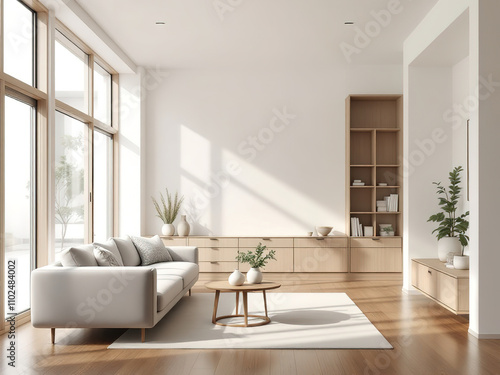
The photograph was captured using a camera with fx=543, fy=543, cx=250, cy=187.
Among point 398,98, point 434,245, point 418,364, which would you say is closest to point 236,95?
point 398,98

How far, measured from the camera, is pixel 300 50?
728cm

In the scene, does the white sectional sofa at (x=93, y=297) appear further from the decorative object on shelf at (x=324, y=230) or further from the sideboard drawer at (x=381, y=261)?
the sideboard drawer at (x=381, y=261)

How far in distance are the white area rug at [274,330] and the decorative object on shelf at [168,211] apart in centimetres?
197

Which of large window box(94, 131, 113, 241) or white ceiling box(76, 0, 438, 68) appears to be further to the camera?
large window box(94, 131, 113, 241)

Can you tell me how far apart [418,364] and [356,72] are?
533 centimetres

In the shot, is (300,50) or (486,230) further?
(300,50)

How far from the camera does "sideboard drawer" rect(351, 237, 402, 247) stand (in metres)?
7.59

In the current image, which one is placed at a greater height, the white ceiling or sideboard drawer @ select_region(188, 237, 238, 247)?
the white ceiling

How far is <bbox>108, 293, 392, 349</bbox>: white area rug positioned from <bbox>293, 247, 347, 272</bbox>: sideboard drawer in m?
1.53

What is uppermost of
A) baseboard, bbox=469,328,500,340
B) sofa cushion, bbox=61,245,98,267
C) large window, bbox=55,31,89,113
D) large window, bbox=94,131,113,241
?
large window, bbox=55,31,89,113

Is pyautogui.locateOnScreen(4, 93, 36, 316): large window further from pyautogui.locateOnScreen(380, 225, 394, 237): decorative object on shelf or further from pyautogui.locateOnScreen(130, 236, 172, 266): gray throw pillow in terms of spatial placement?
pyautogui.locateOnScreen(380, 225, 394, 237): decorative object on shelf

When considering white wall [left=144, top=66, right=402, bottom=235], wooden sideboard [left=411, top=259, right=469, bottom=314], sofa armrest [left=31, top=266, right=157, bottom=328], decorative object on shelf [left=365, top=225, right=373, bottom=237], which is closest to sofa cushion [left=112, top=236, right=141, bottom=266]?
sofa armrest [left=31, top=266, right=157, bottom=328]

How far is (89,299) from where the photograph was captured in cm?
417

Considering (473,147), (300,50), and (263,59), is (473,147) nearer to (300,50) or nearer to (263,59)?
(300,50)
